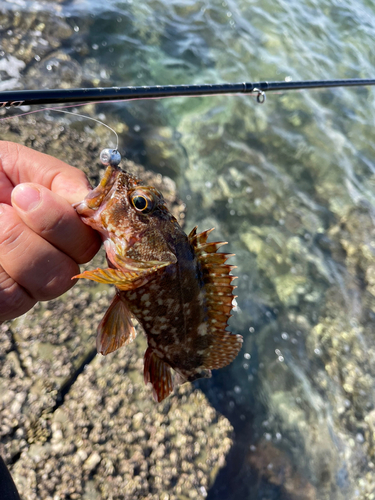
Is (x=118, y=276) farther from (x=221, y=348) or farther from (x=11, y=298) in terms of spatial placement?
(x=221, y=348)

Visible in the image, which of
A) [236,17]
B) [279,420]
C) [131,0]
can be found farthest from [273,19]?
[279,420]

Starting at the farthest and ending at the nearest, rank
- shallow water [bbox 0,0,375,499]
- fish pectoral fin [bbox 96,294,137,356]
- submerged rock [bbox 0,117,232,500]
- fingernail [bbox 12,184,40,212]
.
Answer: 1. shallow water [bbox 0,0,375,499]
2. submerged rock [bbox 0,117,232,500]
3. fish pectoral fin [bbox 96,294,137,356]
4. fingernail [bbox 12,184,40,212]

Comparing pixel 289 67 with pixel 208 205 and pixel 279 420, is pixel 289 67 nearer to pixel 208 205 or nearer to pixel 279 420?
pixel 208 205

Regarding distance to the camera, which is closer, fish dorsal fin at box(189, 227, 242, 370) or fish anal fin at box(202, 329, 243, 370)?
fish dorsal fin at box(189, 227, 242, 370)

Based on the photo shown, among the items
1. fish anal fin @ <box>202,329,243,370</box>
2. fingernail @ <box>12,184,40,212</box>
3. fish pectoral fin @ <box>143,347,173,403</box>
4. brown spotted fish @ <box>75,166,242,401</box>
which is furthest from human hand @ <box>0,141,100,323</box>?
fish anal fin @ <box>202,329,243,370</box>

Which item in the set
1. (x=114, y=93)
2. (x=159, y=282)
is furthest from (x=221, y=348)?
(x=114, y=93)

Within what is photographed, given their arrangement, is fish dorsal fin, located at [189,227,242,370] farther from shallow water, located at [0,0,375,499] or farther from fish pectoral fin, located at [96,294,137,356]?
shallow water, located at [0,0,375,499]

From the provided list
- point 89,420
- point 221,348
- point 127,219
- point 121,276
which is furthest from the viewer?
point 89,420

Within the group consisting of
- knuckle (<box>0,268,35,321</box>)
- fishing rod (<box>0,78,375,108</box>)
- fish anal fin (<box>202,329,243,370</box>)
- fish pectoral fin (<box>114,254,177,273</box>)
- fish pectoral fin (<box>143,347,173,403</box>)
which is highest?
fishing rod (<box>0,78,375,108</box>)
